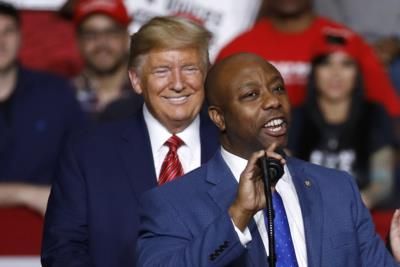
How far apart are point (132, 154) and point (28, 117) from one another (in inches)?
79.9

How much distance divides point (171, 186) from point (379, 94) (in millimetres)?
3291

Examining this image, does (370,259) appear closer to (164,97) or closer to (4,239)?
(164,97)

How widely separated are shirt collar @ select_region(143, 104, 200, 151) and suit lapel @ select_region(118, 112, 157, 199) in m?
0.02

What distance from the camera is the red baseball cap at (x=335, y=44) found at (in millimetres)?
5949

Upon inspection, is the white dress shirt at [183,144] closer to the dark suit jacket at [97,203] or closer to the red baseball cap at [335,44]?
the dark suit jacket at [97,203]

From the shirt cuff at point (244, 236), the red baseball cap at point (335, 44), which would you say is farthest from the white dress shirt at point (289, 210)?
the red baseball cap at point (335, 44)

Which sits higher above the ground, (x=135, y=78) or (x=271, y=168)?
(x=271, y=168)

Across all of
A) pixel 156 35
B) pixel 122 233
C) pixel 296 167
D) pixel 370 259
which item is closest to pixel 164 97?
pixel 156 35

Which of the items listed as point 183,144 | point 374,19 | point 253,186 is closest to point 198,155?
point 183,144

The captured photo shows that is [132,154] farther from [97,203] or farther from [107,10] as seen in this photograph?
[107,10]

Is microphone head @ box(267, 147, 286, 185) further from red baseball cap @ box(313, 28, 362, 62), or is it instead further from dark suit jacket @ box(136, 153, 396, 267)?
red baseball cap @ box(313, 28, 362, 62)

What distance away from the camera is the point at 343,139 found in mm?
5754

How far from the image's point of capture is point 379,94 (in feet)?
20.7

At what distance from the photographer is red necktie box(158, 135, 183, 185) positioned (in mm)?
3836
